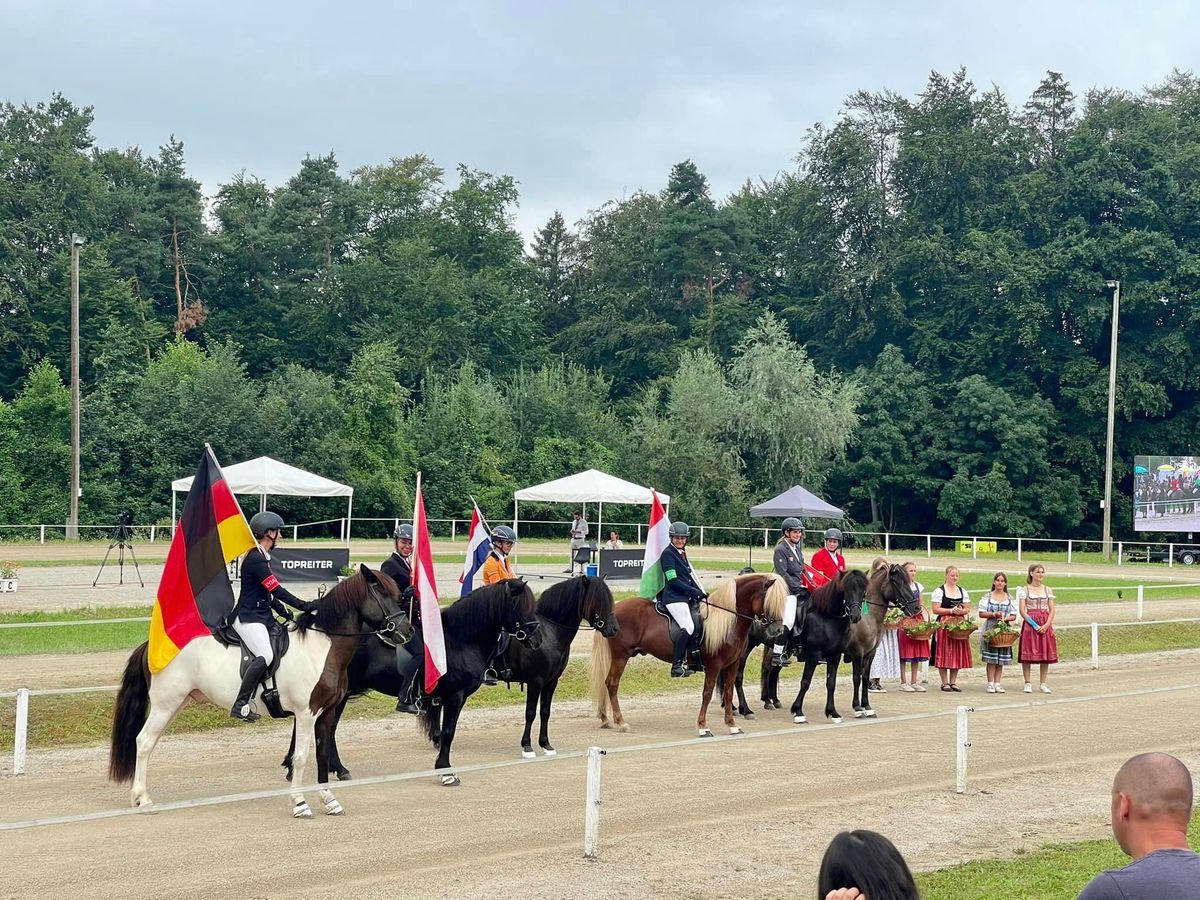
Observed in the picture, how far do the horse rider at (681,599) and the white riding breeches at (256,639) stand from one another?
6053mm

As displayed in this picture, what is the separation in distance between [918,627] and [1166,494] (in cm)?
3748

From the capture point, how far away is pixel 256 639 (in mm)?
10914

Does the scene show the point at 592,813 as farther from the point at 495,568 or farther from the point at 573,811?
the point at 495,568

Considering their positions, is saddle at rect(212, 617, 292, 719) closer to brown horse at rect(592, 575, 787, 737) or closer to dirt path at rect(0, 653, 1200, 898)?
dirt path at rect(0, 653, 1200, 898)

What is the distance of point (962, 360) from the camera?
68.1 meters

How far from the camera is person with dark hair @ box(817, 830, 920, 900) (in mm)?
3652

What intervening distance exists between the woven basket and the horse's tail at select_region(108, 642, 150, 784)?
42.5 ft

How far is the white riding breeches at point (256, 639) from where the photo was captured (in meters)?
10.9

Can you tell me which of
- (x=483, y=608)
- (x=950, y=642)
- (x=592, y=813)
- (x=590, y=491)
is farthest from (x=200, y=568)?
(x=590, y=491)

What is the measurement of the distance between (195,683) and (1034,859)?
22.4ft

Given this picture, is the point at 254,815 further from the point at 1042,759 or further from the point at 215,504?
the point at 1042,759

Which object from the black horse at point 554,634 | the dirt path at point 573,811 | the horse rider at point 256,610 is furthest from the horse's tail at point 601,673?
the horse rider at point 256,610

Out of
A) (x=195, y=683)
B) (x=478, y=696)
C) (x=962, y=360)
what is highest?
(x=962, y=360)

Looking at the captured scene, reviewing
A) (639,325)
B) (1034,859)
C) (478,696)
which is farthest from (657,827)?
(639,325)
